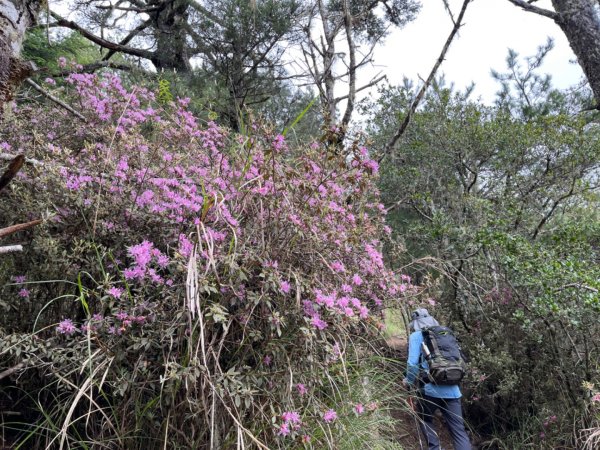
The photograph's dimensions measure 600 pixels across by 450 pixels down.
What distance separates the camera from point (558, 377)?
3580 millimetres

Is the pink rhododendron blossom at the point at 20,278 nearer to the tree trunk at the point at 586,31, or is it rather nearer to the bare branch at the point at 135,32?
the tree trunk at the point at 586,31

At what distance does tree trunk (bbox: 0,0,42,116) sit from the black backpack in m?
3.11

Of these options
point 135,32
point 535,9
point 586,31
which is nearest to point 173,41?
point 135,32

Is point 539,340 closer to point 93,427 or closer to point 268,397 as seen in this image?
point 268,397

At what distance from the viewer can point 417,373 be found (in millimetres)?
3160

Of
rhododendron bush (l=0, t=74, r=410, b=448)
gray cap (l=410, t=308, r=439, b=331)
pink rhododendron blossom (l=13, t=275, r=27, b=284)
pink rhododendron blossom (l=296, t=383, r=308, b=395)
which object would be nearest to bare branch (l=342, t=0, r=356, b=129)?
gray cap (l=410, t=308, r=439, b=331)

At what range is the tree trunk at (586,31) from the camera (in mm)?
3949

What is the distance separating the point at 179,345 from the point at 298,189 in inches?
31.7

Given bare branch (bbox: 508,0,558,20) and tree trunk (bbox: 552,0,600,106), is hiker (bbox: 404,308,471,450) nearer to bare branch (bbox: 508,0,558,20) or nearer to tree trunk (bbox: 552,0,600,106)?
tree trunk (bbox: 552,0,600,106)

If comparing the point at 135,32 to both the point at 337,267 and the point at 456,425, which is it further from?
the point at 456,425

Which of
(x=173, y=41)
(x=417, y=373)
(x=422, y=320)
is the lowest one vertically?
(x=417, y=373)

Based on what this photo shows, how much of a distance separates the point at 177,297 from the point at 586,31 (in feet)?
15.7

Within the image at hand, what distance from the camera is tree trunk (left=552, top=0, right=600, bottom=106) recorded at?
3.95 m

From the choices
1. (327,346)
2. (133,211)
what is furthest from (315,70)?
(327,346)
